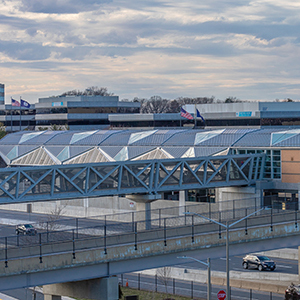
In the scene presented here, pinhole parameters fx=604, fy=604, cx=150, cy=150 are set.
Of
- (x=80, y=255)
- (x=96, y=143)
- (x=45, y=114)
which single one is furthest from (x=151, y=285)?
(x=45, y=114)

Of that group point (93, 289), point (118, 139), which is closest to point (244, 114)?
point (118, 139)

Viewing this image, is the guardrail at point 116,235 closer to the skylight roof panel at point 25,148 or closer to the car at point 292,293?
the car at point 292,293

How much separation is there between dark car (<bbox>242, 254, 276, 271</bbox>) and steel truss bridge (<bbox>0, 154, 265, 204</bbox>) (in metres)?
8.67

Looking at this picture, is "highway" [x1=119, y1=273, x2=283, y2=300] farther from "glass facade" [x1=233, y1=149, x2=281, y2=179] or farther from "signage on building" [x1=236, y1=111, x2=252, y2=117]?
"signage on building" [x1=236, y1=111, x2=252, y2=117]

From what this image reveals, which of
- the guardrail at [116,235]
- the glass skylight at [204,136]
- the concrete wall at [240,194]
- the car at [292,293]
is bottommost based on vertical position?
the car at [292,293]

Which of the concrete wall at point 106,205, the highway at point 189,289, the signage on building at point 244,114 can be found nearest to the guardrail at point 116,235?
the highway at point 189,289

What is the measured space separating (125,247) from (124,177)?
2133cm

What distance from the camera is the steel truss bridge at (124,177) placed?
48250mm

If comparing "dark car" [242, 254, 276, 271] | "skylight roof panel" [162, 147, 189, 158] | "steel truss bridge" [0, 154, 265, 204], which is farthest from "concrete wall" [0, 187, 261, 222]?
"dark car" [242, 254, 276, 271]

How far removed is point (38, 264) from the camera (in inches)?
1201

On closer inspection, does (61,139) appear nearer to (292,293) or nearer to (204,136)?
(204,136)

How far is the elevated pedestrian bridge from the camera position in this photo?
1203 inches

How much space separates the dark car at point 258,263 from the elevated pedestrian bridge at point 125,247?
922 centimetres

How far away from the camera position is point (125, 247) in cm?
3428
